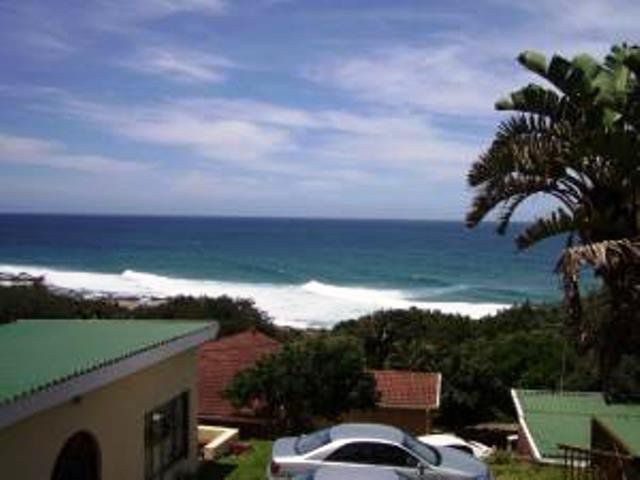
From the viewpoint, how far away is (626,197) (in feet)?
40.2

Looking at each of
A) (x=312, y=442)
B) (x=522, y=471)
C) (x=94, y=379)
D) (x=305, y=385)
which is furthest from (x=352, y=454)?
(x=305, y=385)

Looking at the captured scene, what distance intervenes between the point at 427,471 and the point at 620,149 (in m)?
5.13

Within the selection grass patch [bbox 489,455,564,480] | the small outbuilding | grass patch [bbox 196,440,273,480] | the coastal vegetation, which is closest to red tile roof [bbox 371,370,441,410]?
the coastal vegetation

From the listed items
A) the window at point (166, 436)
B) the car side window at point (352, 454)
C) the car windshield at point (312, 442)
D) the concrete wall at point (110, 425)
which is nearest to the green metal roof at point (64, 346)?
the concrete wall at point (110, 425)

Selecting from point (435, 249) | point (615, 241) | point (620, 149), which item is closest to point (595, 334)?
point (615, 241)

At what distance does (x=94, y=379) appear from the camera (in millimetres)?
12312

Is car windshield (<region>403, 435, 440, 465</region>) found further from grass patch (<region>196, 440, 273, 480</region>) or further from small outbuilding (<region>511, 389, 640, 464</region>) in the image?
grass patch (<region>196, 440, 273, 480</region>)

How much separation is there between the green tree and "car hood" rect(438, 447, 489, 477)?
424 inches

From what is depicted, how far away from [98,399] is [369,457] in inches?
147

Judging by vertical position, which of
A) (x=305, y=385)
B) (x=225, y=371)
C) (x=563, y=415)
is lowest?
(x=225, y=371)

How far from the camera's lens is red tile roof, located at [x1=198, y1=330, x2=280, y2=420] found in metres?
26.9

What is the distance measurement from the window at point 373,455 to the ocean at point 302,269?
50549 millimetres

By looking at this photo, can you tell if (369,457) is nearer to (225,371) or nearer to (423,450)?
A: (423,450)

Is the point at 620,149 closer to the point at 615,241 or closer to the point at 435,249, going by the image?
the point at 615,241
